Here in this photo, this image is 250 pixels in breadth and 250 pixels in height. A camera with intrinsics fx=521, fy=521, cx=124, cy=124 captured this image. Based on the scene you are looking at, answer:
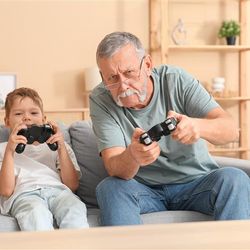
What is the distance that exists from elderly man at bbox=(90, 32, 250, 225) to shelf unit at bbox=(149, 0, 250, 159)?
8.13 ft

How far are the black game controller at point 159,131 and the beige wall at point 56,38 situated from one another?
2983 millimetres

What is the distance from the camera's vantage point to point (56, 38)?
4496mm

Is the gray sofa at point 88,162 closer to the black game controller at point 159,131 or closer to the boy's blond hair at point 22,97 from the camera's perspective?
the boy's blond hair at point 22,97

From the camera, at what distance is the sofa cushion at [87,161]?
83.7 inches

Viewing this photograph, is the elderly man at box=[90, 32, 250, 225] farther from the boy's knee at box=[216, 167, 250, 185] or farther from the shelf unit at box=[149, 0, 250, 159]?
the shelf unit at box=[149, 0, 250, 159]

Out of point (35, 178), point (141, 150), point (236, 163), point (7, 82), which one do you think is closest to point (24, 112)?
point (35, 178)

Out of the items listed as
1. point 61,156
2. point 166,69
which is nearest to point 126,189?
point 61,156

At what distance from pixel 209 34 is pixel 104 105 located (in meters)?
3.09

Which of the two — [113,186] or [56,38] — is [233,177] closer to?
[113,186]

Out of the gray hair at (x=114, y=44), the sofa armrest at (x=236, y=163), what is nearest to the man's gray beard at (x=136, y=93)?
the gray hair at (x=114, y=44)

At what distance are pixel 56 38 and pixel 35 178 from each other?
106 inches

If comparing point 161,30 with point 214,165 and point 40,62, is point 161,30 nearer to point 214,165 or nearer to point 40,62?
point 40,62

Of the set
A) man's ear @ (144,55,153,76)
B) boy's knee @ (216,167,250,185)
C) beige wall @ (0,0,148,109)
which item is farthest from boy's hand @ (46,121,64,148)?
beige wall @ (0,0,148,109)

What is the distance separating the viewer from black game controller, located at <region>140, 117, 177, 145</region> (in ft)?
5.07
